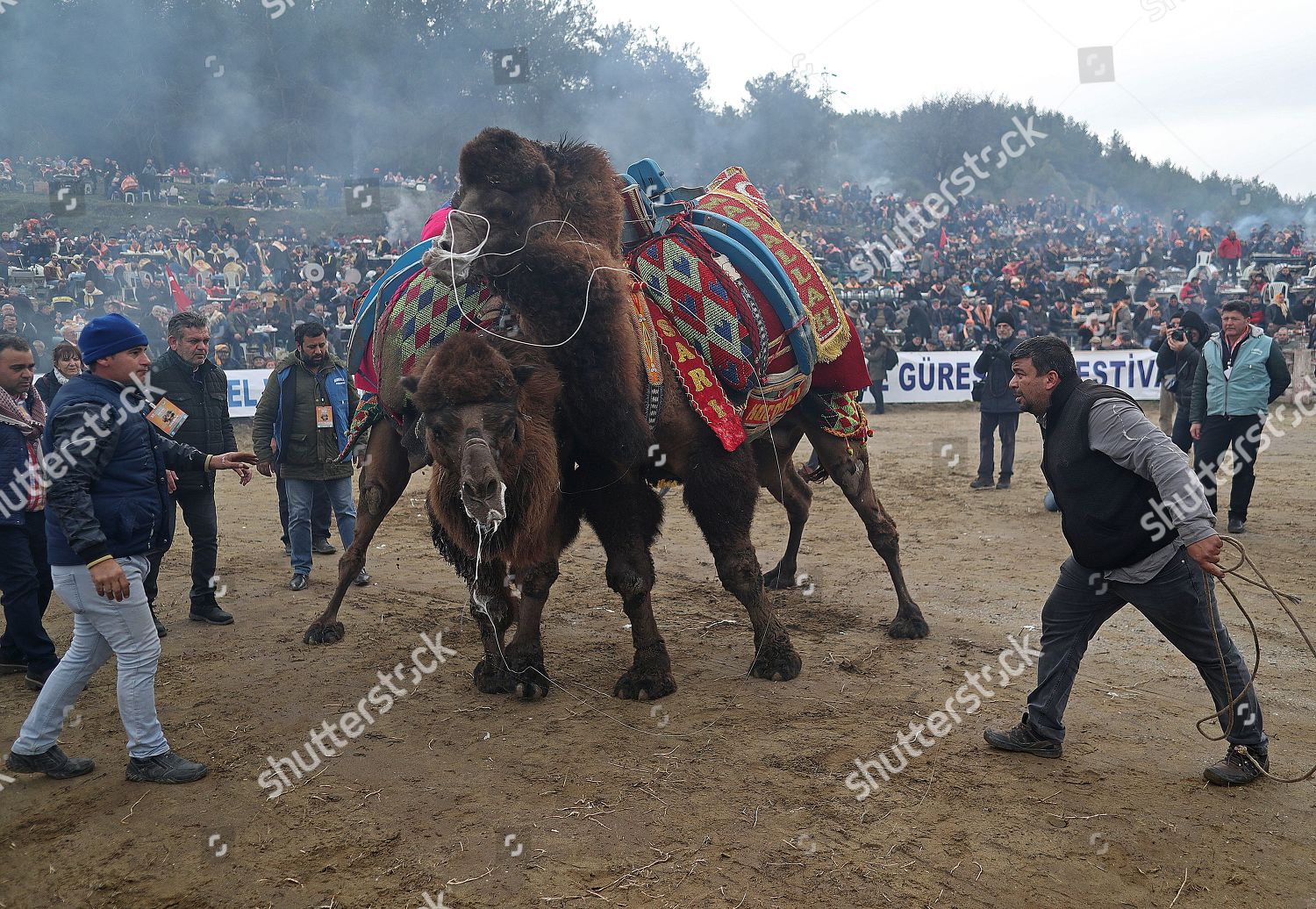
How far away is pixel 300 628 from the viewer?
21.8 feet

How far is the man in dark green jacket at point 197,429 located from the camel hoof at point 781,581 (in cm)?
401

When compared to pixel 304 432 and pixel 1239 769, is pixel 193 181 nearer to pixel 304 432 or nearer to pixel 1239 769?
pixel 304 432

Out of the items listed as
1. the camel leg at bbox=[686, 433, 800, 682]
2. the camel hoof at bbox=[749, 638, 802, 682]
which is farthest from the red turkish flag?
the camel hoof at bbox=[749, 638, 802, 682]

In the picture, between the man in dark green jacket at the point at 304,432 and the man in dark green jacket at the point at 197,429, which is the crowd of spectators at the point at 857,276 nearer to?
the man in dark green jacket at the point at 304,432

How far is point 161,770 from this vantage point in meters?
4.33

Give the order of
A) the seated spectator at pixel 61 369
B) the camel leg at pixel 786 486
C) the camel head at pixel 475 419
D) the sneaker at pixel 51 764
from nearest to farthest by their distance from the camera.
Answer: the camel head at pixel 475 419, the sneaker at pixel 51 764, the seated spectator at pixel 61 369, the camel leg at pixel 786 486

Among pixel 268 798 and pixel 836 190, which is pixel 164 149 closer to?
pixel 836 190

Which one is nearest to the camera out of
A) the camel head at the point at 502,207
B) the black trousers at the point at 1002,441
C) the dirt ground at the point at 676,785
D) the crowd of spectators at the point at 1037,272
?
the dirt ground at the point at 676,785

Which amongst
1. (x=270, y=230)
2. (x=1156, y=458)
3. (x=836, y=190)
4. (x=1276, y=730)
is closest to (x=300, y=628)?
(x=1156, y=458)

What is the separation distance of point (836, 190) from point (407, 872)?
5359 centimetres

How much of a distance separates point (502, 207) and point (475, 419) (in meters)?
1.10

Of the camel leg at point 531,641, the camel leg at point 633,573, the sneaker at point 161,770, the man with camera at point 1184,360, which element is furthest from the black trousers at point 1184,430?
the sneaker at point 161,770

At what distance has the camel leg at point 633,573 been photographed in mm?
5203

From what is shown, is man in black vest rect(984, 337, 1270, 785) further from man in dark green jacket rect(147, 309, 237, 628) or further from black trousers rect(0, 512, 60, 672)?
man in dark green jacket rect(147, 309, 237, 628)
